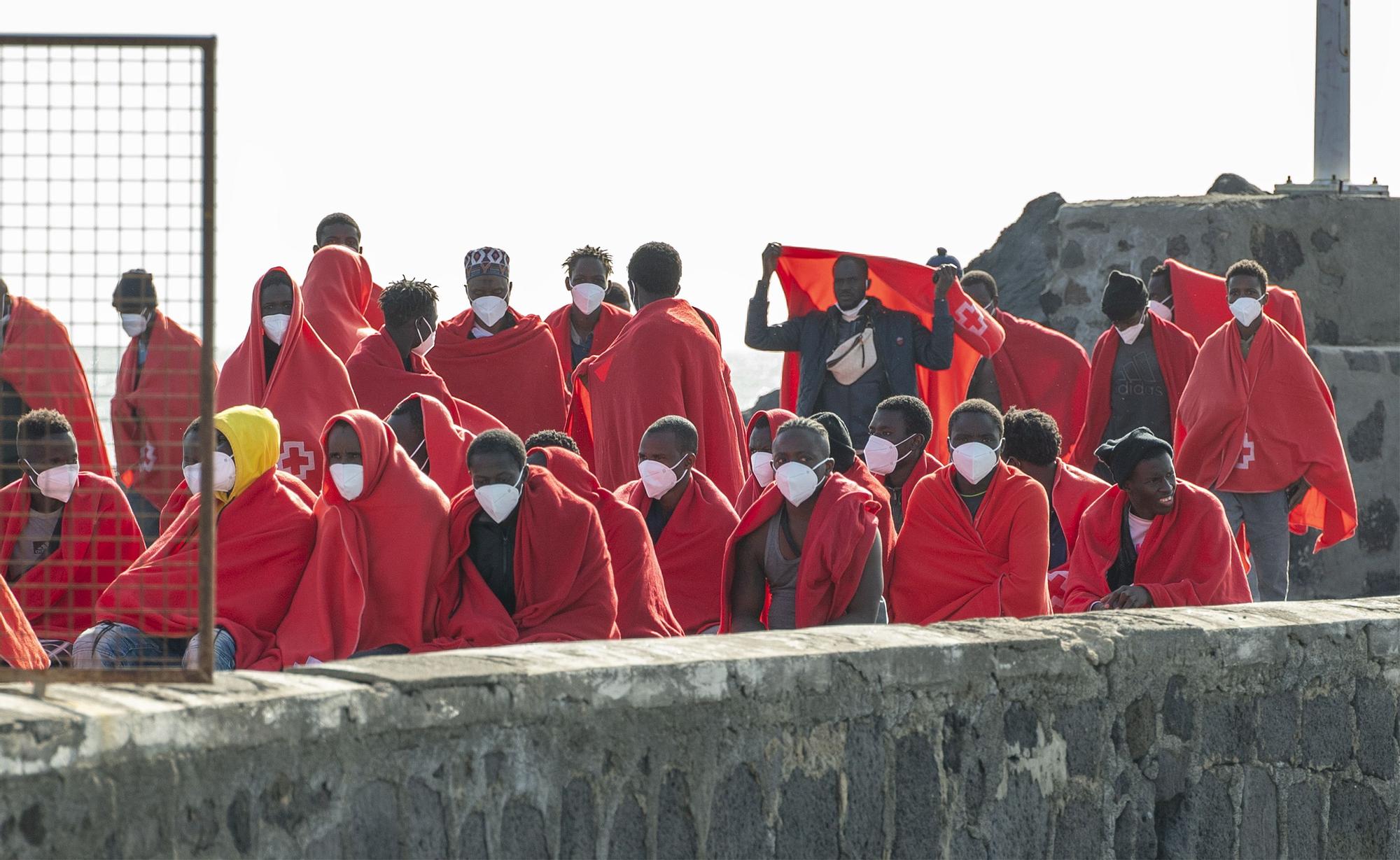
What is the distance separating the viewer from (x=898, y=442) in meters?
7.65

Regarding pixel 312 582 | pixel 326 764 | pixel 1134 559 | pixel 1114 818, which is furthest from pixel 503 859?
pixel 1134 559

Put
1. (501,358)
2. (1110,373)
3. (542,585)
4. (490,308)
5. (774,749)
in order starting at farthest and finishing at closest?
1. (1110,373)
2. (501,358)
3. (490,308)
4. (542,585)
5. (774,749)

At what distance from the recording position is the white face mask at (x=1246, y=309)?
30.8 feet

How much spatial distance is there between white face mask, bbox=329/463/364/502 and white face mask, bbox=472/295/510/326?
8.57ft

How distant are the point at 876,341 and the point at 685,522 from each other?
225cm

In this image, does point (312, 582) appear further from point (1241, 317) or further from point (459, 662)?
point (1241, 317)

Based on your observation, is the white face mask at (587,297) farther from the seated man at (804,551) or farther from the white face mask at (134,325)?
the seated man at (804,551)

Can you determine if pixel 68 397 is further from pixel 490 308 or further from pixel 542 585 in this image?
pixel 542 585

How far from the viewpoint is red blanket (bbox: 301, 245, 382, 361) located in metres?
9.22

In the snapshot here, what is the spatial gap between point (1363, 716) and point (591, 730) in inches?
112

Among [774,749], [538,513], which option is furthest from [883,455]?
[774,749]

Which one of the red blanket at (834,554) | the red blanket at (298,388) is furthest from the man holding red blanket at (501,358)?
the red blanket at (834,554)

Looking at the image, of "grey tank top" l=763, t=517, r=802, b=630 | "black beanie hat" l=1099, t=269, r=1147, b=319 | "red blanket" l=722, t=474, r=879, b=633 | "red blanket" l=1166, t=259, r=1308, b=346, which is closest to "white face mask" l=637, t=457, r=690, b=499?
"grey tank top" l=763, t=517, r=802, b=630

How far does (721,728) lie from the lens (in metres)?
4.32
